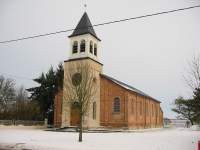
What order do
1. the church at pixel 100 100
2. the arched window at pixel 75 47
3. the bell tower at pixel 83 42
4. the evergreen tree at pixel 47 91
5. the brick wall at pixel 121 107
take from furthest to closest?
the evergreen tree at pixel 47 91
the arched window at pixel 75 47
the bell tower at pixel 83 42
the church at pixel 100 100
the brick wall at pixel 121 107

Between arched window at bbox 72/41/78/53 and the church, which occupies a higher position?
arched window at bbox 72/41/78/53

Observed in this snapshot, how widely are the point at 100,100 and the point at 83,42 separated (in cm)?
912

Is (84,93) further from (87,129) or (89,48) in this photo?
(89,48)

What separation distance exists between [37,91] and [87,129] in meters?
13.8

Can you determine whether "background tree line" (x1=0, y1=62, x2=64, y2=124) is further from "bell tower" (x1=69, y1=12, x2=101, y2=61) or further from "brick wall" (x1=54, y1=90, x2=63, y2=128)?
"bell tower" (x1=69, y1=12, x2=101, y2=61)

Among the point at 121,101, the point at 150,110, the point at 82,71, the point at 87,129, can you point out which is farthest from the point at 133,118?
the point at 82,71

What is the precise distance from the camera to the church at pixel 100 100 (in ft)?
96.5

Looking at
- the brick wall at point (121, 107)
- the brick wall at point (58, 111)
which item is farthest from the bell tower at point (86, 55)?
the brick wall at point (58, 111)

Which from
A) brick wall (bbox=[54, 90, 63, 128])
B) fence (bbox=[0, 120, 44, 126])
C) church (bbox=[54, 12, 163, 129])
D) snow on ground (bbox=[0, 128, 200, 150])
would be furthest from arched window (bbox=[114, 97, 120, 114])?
fence (bbox=[0, 120, 44, 126])

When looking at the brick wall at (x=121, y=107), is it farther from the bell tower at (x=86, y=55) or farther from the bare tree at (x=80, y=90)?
the bare tree at (x=80, y=90)

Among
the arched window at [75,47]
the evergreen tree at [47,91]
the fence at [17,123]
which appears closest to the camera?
the fence at [17,123]

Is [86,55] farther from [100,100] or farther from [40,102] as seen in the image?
[40,102]

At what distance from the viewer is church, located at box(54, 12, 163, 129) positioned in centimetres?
2942

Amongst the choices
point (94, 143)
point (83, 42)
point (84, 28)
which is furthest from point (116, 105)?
point (94, 143)
